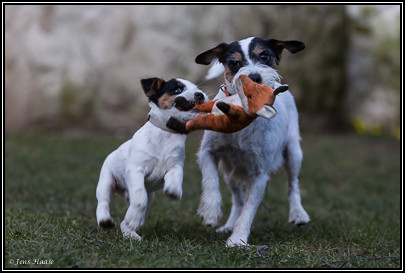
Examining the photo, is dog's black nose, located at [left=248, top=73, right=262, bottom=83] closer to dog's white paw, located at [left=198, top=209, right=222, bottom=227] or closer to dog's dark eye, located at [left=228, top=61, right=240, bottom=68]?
dog's dark eye, located at [left=228, top=61, right=240, bottom=68]

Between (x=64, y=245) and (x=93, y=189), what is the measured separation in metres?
3.61

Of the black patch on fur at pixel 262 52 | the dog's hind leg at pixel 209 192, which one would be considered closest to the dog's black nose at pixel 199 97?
the black patch on fur at pixel 262 52

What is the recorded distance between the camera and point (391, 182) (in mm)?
9180

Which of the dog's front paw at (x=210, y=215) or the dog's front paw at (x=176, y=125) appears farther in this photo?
the dog's front paw at (x=210, y=215)

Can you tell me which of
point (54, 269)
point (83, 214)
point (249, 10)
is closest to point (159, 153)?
point (54, 269)

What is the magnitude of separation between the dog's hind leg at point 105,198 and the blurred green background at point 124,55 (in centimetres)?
669

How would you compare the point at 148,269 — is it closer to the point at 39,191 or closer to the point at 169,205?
the point at 169,205

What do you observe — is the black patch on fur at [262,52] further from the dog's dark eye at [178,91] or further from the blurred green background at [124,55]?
the blurred green background at [124,55]

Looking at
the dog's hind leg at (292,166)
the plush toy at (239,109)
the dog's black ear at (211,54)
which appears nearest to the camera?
the plush toy at (239,109)

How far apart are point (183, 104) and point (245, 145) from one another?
0.76 meters

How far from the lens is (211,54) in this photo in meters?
4.52

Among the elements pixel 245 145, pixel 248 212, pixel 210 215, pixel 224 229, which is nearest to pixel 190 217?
pixel 224 229

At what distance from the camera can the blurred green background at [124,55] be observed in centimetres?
1166
